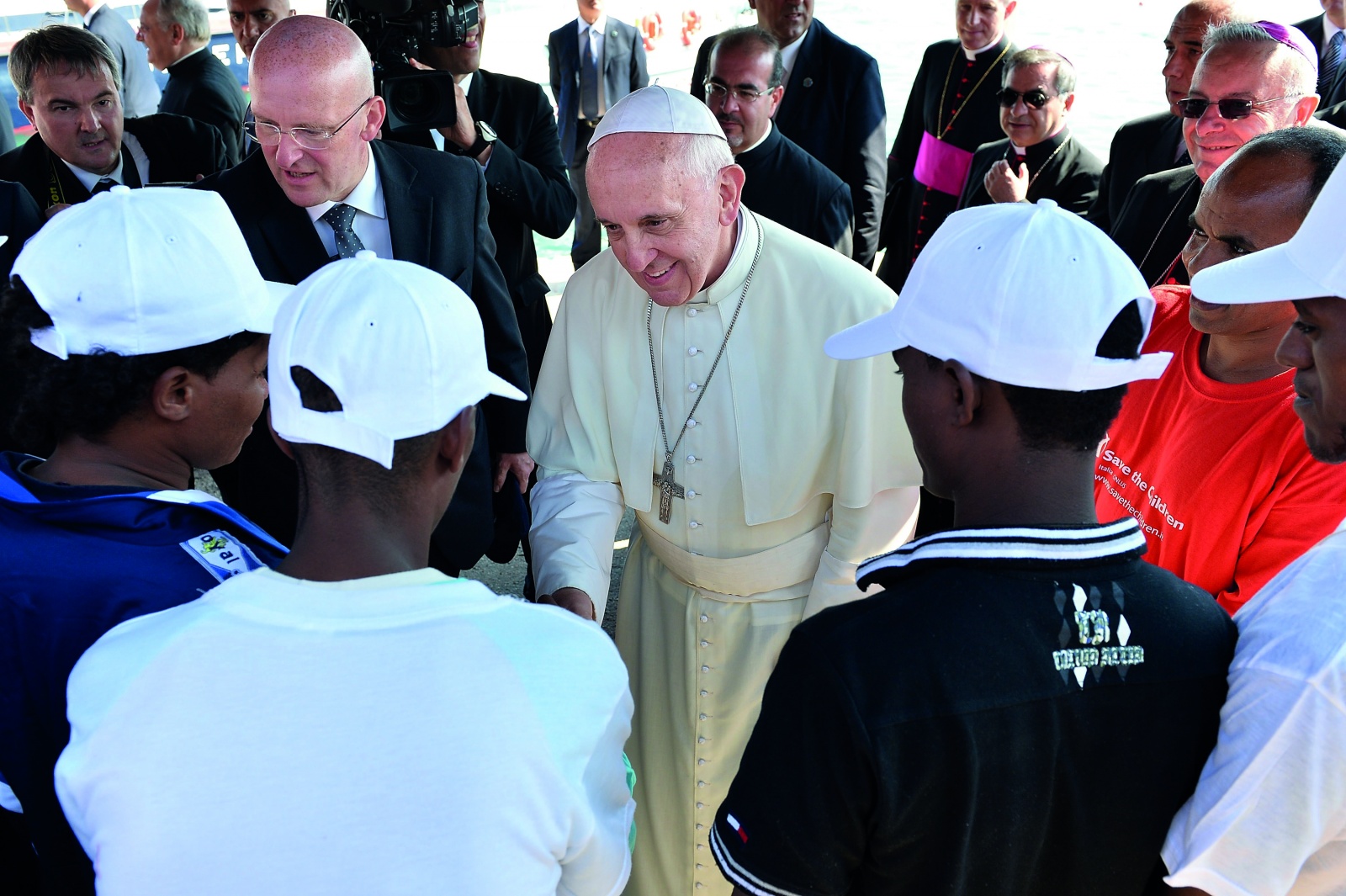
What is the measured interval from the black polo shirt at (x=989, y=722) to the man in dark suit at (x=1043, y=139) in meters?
3.32

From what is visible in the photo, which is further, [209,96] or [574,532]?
[209,96]

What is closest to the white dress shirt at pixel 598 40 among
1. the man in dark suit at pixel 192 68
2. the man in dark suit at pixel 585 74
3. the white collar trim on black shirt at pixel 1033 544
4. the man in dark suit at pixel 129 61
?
the man in dark suit at pixel 585 74

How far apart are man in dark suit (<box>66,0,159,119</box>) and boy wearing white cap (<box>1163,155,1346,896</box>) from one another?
6.51m

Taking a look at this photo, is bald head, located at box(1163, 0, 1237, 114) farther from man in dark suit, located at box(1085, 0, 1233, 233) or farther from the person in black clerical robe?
the person in black clerical robe

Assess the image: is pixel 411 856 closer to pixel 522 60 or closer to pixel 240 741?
pixel 240 741

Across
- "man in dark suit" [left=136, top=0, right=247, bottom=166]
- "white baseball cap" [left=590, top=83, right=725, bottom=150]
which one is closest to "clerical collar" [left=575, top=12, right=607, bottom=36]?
"man in dark suit" [left=136, top=0, right=247, bottom=166]

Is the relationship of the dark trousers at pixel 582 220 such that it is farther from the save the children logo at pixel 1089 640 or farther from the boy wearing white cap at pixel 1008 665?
the save the children logo at pixel 1089 640

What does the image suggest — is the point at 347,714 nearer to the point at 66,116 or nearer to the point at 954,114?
the point at 66,116

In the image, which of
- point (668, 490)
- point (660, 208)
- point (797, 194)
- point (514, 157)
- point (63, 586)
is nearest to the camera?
point (63, 586)

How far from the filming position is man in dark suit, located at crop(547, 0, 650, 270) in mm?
8148

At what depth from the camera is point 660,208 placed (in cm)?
226

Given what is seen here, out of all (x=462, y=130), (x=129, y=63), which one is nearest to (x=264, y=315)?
(x=462, y=130)

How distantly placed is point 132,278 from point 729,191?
1.28 metres

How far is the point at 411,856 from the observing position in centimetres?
111
